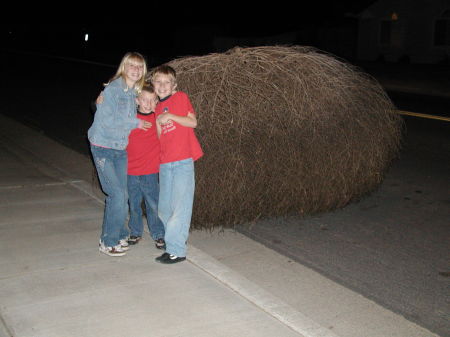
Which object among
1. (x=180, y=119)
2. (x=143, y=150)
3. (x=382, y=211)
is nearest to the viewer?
(x=180, y=119)

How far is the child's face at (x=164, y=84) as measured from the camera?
479 cm

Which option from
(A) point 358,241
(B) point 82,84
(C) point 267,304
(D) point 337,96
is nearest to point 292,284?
(C) point 267,304

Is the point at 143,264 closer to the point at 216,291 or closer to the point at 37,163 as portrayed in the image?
the point at 216,291

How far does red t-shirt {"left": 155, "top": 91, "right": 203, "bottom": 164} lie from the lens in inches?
187

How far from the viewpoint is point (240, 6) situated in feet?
180

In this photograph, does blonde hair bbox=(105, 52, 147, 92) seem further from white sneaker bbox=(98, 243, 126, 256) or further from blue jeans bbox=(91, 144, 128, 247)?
white sneaker bbox=(98, 243, 126, 256)

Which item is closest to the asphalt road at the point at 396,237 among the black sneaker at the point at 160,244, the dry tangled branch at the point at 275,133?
the dry tangled branch at the point at 275,133

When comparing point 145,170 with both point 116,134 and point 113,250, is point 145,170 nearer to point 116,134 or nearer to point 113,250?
point 116,134

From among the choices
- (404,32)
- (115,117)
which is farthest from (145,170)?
(404,32)

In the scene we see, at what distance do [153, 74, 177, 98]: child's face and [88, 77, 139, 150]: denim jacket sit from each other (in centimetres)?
22

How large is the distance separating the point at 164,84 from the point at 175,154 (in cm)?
53

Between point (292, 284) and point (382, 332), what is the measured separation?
2.82 feet

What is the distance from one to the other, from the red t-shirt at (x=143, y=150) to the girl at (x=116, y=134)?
0.40ft

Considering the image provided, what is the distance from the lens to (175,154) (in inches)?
189
